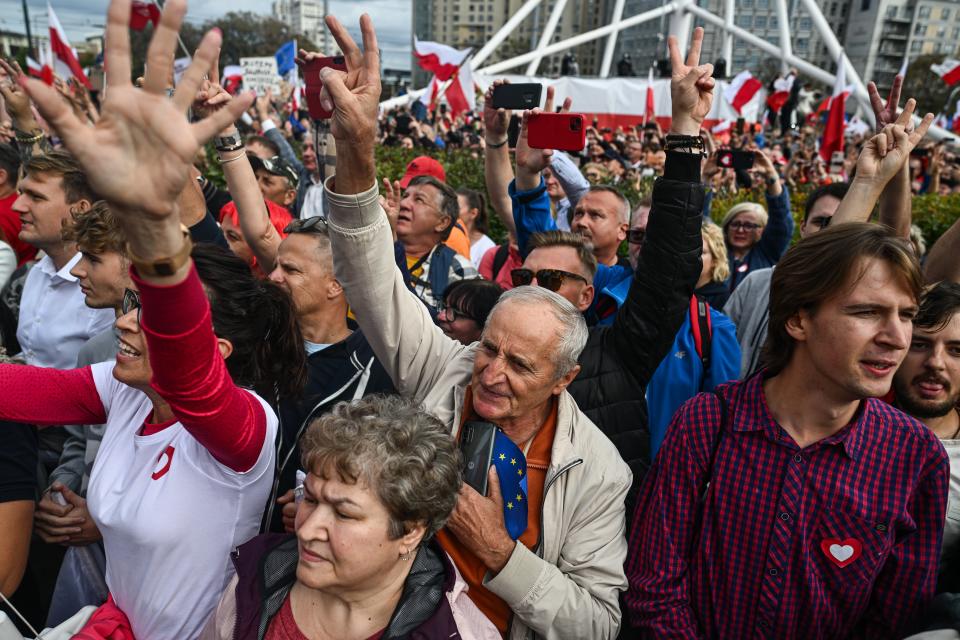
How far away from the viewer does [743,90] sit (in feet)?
50.5

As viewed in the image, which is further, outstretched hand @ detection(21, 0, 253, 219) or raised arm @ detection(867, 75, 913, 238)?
raised arm @ detection(867, 75, 913, 238)

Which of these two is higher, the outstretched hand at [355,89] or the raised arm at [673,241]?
the outstretched hand at [355,89]

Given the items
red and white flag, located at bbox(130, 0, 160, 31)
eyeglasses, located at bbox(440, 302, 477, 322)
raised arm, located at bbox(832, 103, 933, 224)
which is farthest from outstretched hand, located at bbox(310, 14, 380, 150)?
red and white flag, located at bbox(130, 0, 160, 31)

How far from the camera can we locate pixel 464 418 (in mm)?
2018

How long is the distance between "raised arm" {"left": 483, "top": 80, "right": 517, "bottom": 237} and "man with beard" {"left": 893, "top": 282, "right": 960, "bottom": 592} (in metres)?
2.22

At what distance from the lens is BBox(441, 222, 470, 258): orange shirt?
465cm

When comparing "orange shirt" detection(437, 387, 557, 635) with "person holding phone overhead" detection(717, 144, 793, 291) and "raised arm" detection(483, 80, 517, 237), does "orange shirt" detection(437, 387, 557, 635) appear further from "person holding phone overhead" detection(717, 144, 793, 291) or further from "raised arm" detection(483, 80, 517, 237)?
"person holding phone overhead" detection(717, 144, 793, 291)

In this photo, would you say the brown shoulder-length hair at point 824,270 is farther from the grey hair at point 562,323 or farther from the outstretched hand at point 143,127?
the outstretched hand at point 143,127

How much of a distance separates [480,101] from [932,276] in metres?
21.4

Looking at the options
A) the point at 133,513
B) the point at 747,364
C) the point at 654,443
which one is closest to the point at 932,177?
the point at 747,364

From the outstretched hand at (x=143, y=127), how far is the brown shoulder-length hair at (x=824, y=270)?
1483 millimetres

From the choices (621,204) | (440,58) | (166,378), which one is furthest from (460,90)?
(166,378)

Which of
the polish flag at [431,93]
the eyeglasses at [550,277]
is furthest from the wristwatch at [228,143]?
the polish flag at [431,93]

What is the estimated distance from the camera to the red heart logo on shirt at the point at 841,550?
1694 mm
